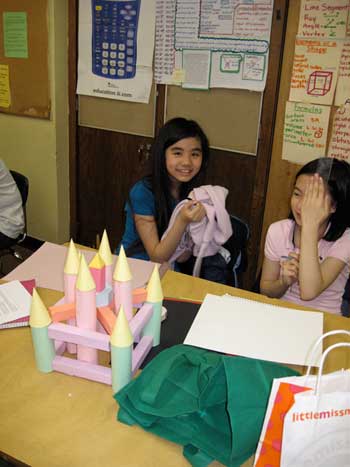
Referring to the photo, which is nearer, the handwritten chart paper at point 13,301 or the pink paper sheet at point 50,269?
the handwritten chart paper at point 13,301

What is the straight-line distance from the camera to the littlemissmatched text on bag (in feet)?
2.10

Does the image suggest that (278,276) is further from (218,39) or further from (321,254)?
(218,39)

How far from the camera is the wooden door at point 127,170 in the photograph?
2.25m

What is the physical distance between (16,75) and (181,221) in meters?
1.98

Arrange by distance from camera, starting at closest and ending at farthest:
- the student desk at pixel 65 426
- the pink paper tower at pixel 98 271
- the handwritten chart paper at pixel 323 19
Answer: the student desk at pixel 65 426 < the pink paper tower at pixel 98 271 < the handwritten chart paper at pixel 323 19

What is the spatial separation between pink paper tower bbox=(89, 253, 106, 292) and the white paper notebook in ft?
0.76

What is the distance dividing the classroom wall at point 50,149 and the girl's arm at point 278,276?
6.24 ft

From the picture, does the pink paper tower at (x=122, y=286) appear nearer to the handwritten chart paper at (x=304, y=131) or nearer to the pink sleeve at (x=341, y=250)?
the pink sleeve at (x=341, y=250)

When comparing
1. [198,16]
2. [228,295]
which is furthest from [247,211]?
[228,295]

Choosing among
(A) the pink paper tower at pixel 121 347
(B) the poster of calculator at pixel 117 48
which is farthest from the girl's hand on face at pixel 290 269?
(B) the poster of calculator at pixel 117 48

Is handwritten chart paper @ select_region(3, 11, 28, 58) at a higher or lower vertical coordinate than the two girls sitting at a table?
higher

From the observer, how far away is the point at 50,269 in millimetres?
1367

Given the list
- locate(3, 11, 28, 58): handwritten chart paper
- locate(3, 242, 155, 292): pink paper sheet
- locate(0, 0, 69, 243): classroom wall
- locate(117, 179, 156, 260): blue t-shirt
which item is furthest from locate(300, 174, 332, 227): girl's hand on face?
locate(3, 11, 28, 58): handwritten chart paper

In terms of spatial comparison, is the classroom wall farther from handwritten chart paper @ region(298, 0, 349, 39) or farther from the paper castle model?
the paper castle model
